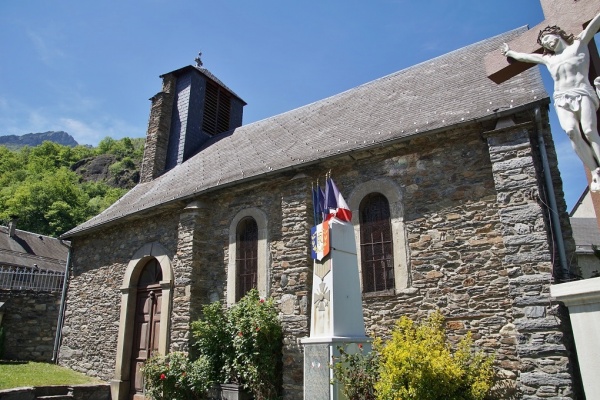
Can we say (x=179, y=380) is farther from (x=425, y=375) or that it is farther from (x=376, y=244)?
(x=425, y=375)


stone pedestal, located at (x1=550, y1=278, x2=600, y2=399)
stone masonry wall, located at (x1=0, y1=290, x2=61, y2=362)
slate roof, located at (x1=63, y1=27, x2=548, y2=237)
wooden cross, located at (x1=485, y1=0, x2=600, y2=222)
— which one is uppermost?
slate roof, located at (x1=63, y1=27, x2=548, y2=237)

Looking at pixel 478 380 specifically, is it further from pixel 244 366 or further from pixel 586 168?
pixel 244 366

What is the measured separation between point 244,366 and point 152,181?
8462mm

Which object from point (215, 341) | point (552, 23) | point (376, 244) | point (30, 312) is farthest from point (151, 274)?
point (552, 23)

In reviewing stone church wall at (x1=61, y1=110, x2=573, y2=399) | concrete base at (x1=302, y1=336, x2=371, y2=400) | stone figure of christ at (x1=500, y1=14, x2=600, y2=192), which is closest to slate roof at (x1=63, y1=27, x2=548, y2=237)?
stone church wall at (x1=61, y1=110, x2=573, y2=399)

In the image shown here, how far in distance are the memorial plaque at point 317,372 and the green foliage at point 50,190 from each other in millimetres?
34388

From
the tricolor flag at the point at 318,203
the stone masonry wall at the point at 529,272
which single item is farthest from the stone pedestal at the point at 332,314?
the stone masonry wall at the point at 529,272

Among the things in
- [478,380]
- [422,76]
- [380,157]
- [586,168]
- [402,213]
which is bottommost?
[478,380]

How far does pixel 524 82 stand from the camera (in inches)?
Answer: 316

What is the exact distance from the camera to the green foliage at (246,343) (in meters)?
8.30

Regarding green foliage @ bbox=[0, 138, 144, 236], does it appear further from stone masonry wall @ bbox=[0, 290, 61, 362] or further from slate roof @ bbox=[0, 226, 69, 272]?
stone masonry wall @ bbox=[0, 290, 61, 362]

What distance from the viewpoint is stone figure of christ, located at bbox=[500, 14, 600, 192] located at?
3832 mm

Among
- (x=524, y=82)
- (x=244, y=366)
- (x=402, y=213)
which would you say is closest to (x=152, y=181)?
(x=244, y=366)

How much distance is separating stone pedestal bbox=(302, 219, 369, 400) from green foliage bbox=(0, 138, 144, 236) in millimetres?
34273
